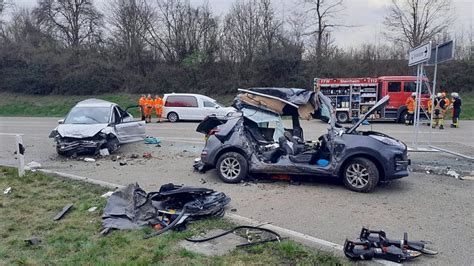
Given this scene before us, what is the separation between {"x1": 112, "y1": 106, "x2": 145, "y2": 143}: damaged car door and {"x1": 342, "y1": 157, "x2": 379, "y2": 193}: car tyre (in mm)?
7236

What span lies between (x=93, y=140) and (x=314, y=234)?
313 inches

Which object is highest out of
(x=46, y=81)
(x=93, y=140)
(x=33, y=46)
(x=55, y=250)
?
(x=33, y=46)

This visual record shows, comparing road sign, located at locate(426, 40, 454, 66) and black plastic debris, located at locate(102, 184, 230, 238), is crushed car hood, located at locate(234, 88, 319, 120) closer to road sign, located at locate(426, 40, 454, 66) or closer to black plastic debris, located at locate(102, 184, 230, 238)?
black plastic debris, located at locate(102, 184, 230, 238)

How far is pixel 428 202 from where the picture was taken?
266 inches

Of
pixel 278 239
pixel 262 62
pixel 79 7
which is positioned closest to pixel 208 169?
pixel 278 239

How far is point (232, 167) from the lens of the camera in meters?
8.09

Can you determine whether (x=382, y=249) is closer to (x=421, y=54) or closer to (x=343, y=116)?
(x=421, y=54)

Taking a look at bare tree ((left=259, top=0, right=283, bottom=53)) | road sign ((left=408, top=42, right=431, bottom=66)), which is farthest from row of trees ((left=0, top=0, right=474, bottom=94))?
road sign ((left=408, top=42, right=431, bottom=66))

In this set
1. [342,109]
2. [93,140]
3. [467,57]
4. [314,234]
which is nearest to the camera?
[314,234]

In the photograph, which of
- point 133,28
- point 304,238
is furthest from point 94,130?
point 133,28

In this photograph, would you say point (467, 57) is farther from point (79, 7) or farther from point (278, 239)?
point (79, 7)

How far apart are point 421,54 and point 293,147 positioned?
17.6 ft

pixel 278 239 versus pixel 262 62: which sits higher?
pixel 262 62

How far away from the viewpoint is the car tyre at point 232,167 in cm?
802
